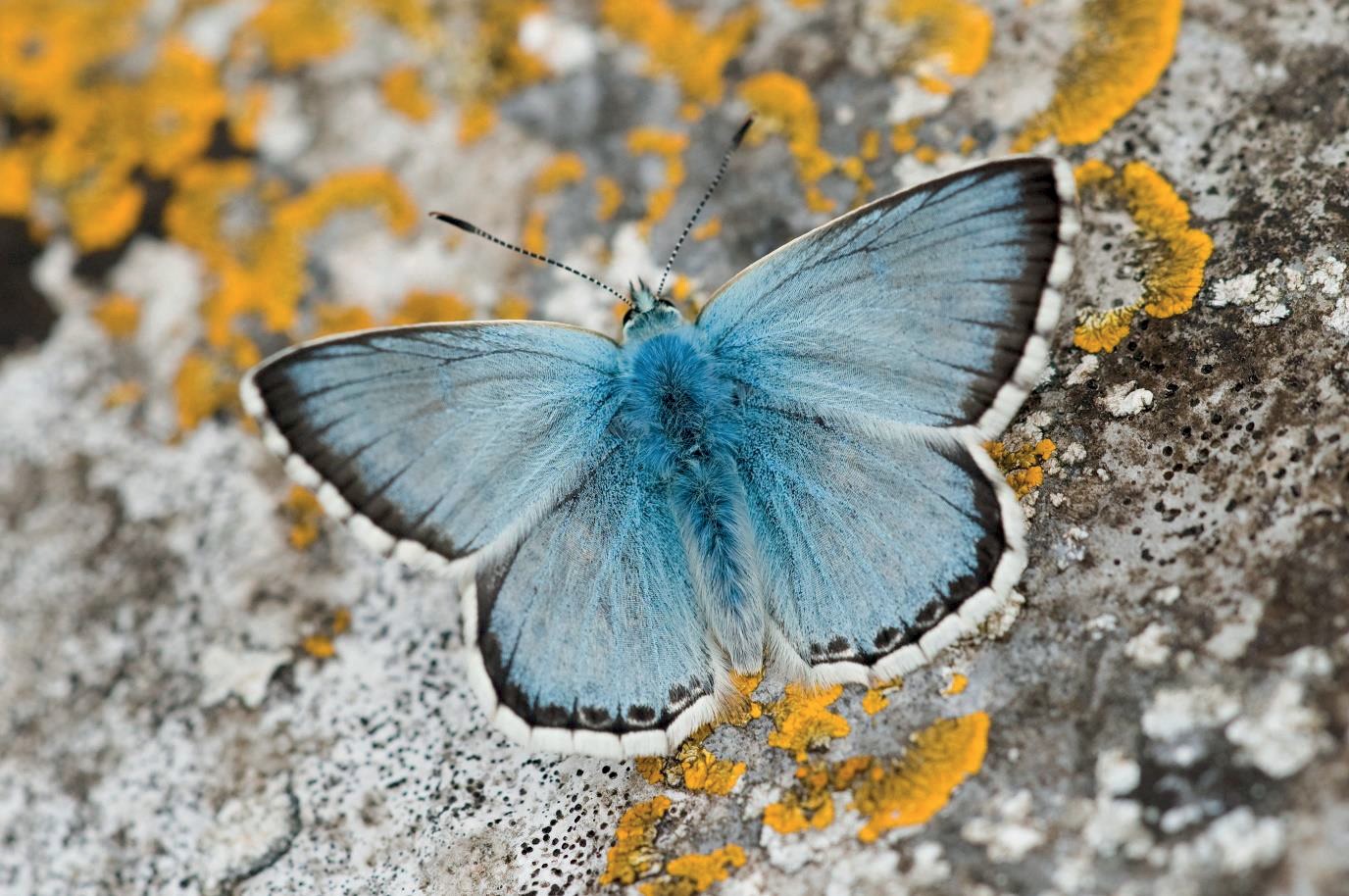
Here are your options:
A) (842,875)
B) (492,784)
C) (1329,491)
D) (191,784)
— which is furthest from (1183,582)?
(191,784)

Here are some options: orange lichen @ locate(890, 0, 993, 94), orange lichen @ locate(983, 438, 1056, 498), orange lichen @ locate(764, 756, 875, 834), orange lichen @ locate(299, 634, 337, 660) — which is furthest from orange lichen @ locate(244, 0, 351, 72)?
orange lichen @ locate(764, 756, 875, 834)

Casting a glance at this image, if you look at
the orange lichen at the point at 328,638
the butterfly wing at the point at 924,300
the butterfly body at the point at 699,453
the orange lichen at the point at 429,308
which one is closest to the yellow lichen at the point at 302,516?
the orange lichen at the point at 328,638

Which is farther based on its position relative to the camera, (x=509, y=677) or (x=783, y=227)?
(x=783, y=227)

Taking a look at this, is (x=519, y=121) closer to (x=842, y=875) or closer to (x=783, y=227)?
(x=783, y=227)

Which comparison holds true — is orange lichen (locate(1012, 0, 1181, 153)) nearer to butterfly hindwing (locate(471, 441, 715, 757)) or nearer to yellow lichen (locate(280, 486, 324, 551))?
butterfly hindwing (locate(471, 441, 715, 757))

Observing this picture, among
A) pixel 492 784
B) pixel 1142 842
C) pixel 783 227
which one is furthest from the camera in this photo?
pixel 783 227

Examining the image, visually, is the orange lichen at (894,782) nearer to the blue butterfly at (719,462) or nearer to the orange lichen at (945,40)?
the blue butterfly at (719,462)
